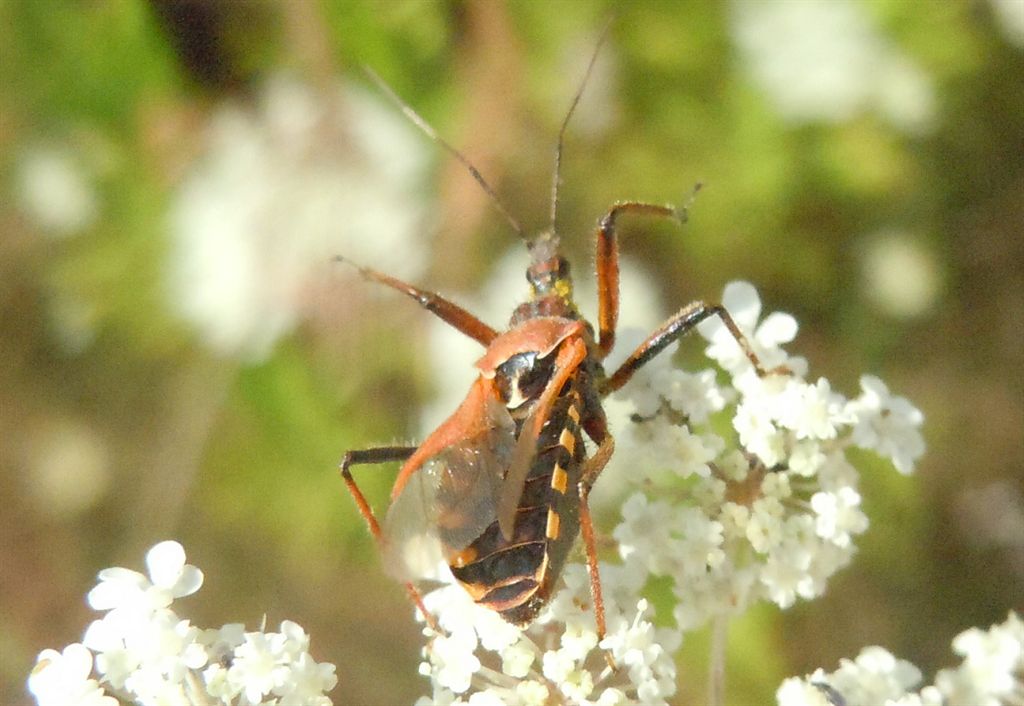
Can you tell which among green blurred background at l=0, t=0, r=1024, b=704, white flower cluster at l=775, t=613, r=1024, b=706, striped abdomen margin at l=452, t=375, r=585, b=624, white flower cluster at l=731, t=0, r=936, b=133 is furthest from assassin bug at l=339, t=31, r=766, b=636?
white flower cluster at l=731, t=0, r=936, b=133

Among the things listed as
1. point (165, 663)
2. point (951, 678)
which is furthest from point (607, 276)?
point (165, 663)

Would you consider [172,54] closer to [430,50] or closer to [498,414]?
[430,50]

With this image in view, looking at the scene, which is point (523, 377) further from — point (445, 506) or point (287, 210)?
point (287, 210)

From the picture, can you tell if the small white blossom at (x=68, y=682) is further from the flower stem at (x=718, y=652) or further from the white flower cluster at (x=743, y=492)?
the flower stem at (x=718, y=652)

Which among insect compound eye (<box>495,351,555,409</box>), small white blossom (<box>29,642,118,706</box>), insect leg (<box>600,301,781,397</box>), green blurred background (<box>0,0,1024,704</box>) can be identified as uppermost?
green blurred background (<box>0,0,1024,704</box>)

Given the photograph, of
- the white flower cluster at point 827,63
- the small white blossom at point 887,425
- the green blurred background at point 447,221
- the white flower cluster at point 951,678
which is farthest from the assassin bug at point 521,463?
the white flower cluster at point 827,63

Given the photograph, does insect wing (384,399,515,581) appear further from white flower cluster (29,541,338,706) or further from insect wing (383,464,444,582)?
white flower cluster (29,541,338,706)

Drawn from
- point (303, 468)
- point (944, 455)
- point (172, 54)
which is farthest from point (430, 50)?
point (944, 455)
